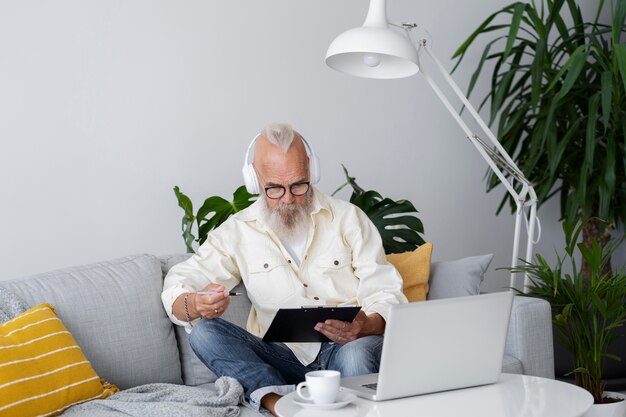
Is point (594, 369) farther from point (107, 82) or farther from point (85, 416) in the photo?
point (107, 82)

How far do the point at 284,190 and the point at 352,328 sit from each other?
542 millimetres

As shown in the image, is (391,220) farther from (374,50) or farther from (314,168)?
(374,50)

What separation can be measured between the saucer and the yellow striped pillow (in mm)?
690

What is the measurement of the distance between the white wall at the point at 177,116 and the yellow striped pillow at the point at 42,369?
0.99 meters

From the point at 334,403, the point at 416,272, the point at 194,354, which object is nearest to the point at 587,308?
the point at 416,272

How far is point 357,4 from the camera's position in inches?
152

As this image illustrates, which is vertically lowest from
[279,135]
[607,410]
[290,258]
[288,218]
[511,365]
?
[607,410]

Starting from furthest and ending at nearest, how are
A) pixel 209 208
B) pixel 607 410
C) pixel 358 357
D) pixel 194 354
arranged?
pixel 209 208 < pixel 607 410 < pixel 194 354 < pixel 358 357

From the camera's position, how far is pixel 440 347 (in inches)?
71.4

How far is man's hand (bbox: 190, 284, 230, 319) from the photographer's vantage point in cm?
227

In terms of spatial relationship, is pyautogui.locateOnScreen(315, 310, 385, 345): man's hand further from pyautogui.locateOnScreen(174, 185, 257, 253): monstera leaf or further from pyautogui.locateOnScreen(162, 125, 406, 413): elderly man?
pyautogui.locateOnScreen(174, 185, 257, 253): monstera leaf

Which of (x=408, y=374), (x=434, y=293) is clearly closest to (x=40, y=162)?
(x=434, y=293)

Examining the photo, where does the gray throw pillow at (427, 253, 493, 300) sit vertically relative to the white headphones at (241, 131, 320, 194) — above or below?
below

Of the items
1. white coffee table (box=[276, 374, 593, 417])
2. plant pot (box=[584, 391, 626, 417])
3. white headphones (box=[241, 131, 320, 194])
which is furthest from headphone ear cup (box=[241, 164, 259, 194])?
plant pot (box=[584, 391, 626, 417])
